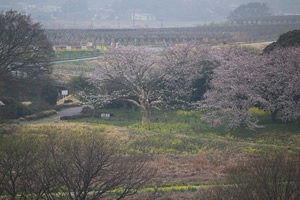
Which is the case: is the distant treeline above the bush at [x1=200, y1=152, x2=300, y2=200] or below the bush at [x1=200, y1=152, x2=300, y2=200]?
above

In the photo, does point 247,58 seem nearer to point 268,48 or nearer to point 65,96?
point 268,48

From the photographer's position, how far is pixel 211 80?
1388 inches

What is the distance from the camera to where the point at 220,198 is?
47.5ft

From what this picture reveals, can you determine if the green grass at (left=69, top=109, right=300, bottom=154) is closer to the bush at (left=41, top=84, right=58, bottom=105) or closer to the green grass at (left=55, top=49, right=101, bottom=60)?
the bush at (left=41, top=84, right=58, bottom=105)

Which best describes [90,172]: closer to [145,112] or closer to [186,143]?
[186,143]

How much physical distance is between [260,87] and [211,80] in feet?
18.6

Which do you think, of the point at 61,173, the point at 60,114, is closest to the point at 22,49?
the point at 60,114

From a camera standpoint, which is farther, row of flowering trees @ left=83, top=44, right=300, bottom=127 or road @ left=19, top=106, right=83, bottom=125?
road @ left=19, top=106, right=83, bottom=125

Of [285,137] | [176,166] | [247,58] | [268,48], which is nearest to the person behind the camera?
[176,166]

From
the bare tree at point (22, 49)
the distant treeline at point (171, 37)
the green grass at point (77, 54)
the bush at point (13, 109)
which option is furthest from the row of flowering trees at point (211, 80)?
the distant treeline at point (171, 37)

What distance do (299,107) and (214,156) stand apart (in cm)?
810

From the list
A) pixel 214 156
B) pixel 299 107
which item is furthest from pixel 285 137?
pixel 214 156

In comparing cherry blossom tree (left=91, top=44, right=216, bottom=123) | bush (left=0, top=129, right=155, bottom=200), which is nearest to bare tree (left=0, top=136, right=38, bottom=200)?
bush (left=0, top=129, right=155, bottom=200)

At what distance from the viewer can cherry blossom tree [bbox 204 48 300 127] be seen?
28.7 m
